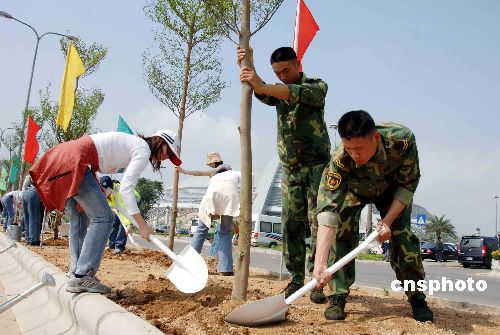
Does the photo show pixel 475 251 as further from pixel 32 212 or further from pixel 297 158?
pixel 297 158

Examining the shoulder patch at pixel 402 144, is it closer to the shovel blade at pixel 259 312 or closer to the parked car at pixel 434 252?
the shovel blade at pixel 259 312

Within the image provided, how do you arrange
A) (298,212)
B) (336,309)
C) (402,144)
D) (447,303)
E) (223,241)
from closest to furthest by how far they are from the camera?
(402,144)
(336,309)
(298,212)
(447,303)
(223,241)

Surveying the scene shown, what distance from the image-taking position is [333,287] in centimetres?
328

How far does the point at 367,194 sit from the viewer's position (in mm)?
3232

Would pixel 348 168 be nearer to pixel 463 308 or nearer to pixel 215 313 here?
pixel 215 313

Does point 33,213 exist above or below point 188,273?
above

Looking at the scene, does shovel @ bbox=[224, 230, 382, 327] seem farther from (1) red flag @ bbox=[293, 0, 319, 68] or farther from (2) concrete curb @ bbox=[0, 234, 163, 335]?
(1) red flag @ bbox=[293, 0, 319, 68]

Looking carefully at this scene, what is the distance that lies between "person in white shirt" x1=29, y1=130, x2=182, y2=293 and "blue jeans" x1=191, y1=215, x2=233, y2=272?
7.64 feet

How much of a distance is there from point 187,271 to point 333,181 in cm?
121

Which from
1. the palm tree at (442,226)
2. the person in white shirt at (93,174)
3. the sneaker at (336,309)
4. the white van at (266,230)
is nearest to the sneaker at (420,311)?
the sneaker at (336,309)

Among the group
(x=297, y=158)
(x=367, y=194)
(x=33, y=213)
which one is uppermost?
(x=297, y=158)

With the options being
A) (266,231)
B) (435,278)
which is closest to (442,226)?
(266,231)

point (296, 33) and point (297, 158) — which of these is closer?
point (297, 158)

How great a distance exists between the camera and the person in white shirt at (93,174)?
3.43 meters
